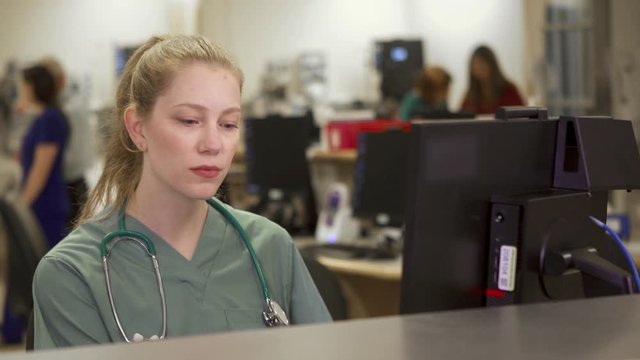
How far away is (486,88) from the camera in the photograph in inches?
227

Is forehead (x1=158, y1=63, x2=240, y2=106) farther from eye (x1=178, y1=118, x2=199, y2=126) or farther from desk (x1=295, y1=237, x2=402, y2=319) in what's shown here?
desk (x1=295, y1=237, x2=402, y2=319)

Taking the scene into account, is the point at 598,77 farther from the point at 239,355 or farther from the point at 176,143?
the point at 239,355

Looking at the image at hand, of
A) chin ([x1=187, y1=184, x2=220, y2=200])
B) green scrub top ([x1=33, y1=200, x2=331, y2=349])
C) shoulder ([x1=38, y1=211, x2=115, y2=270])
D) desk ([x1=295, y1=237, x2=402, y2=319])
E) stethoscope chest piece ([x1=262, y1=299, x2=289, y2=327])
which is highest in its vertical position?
chin ([x1=187, y1=184, x2=220, y2=200])

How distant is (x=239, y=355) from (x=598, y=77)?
188 inches

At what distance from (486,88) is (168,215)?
14.4 ft

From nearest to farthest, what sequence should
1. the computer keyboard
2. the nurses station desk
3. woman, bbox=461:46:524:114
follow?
the nurses station desk
the computer keyboard
woman, bbox=461:46:524:114

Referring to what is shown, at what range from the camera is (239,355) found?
82cm

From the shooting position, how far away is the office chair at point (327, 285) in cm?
216

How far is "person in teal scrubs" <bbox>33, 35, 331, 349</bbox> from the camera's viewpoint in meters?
1.49

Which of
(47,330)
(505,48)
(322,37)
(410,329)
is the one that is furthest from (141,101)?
(322,37)

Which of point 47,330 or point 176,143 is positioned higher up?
point 176,143

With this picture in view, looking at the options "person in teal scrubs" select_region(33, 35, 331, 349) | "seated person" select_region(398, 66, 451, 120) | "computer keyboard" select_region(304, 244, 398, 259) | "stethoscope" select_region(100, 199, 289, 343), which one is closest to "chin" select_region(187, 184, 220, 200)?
"person in teal scrubs" select_region(33, 35, 331, 349)

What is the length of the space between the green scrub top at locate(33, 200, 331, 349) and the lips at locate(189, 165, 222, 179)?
0.49ft

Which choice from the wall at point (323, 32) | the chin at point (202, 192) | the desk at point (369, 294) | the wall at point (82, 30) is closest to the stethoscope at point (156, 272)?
the chin at point (202, 192)
